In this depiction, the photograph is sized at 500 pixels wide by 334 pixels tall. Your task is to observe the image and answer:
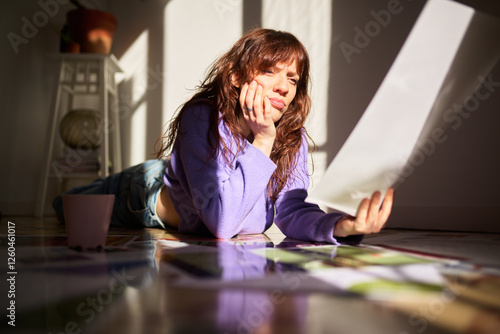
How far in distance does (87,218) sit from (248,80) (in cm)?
55

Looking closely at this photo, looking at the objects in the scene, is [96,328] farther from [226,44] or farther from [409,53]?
[226,44]

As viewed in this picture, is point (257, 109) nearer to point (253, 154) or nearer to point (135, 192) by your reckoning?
point (253, 154)

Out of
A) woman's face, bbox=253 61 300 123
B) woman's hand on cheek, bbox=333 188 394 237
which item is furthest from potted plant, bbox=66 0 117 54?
woman's hand on cheek, bbox=333 188 394 237

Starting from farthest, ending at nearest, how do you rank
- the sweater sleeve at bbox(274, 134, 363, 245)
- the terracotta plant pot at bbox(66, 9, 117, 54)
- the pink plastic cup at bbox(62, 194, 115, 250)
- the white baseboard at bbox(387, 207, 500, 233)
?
1. the terracotta plant pot at bbox(66, 9, 117, 54)
2. the white baseboard at bbox(387, 207, 500, 233)
3. the sweater sleeve at bbox(274, 134, 363, 245)
4. the pink plastic cup at bbox(62, 194, 115, 250)

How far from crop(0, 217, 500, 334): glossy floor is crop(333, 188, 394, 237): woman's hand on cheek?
0.21ft

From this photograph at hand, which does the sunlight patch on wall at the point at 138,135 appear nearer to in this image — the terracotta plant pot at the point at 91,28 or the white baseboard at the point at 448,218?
the terracotta plant pot at the point at 91,28

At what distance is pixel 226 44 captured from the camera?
254cm

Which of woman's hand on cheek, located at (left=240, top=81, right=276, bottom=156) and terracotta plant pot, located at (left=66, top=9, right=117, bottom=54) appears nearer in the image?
woman's hand on cheek, located at (left=240, top=81, right=276, bottom=156)

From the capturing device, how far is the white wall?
6.70 ft

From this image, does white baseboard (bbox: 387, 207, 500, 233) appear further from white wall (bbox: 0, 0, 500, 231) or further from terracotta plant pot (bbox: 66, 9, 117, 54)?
terracotta plant pot (bbox: 66, 9, 117, 54)

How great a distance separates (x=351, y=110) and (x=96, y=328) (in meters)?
2.07

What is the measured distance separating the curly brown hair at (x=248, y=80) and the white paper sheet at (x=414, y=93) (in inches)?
8.8

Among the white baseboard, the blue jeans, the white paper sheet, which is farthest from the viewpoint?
the white baseboard

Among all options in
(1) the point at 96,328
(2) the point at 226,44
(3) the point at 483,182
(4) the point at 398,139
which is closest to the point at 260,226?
(4) the point at 398,139
